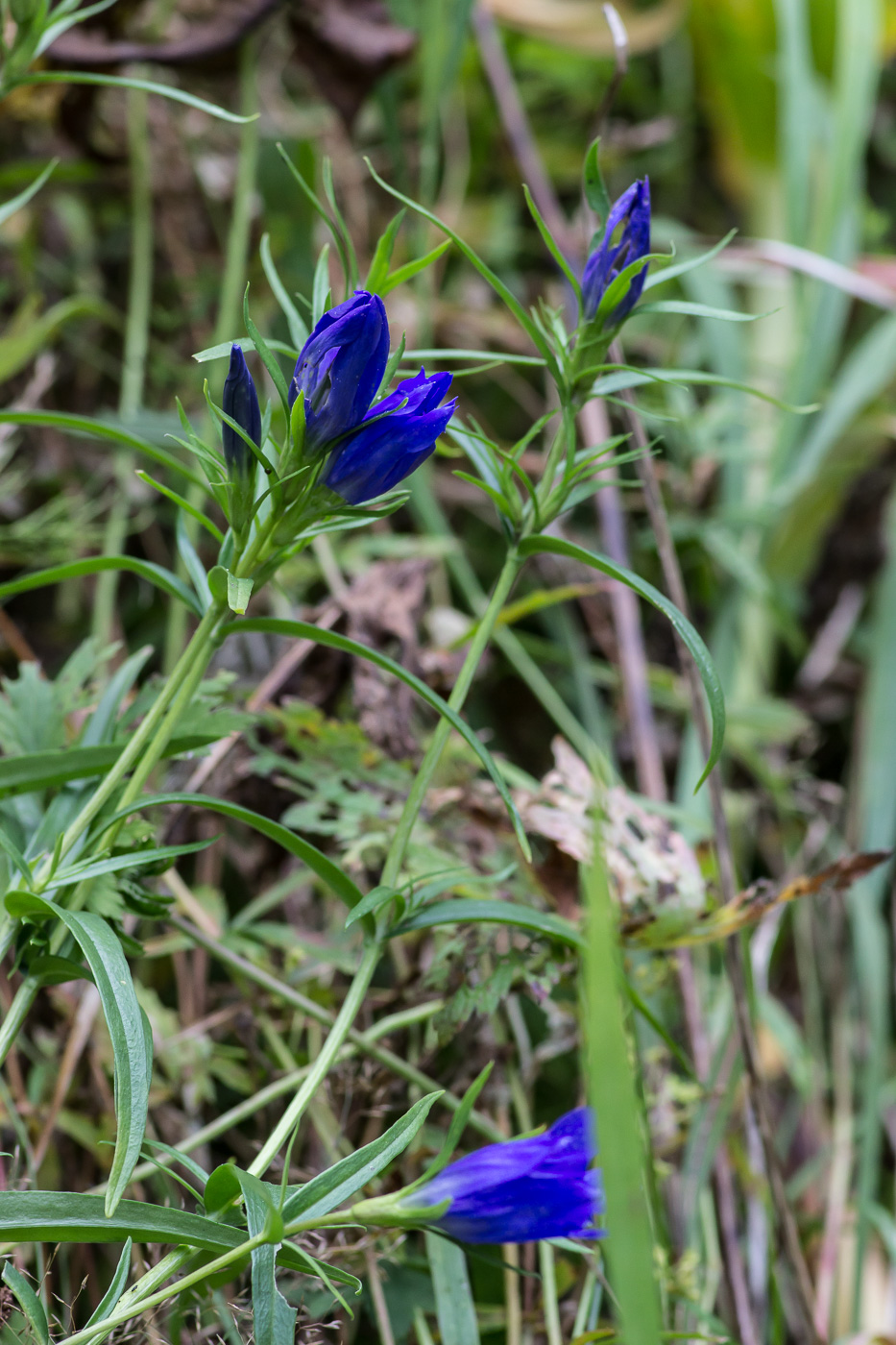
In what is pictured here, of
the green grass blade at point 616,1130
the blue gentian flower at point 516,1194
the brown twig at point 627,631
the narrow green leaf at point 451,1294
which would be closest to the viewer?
the green grass blade at point 616,1130

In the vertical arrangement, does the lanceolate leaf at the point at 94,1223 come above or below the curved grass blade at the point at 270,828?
below

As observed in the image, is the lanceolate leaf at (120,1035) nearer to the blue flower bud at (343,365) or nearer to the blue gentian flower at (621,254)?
the blue flower bud at (343,365)

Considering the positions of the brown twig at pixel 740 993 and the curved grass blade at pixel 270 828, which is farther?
the brown twig at pixel 740 993

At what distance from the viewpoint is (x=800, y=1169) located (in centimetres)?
83

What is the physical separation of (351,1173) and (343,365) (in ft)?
1.00

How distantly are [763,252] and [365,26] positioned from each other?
484 mm

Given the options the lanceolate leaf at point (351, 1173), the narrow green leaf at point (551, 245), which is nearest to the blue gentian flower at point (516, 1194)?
the lanceolate leaf at point (351, 1173)

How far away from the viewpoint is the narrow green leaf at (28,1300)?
13.7 inches

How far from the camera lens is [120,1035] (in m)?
0.34

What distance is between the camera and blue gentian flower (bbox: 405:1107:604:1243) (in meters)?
0.38

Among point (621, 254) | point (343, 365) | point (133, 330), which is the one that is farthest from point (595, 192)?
point (133, 330)

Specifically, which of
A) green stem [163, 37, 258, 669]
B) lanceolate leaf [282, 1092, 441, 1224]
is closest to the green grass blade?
lanceolate leaf [282, 1092, 441, 1224]

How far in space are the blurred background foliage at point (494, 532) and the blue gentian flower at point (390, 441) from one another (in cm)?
27

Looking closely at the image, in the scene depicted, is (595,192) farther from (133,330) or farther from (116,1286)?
(133,330)
